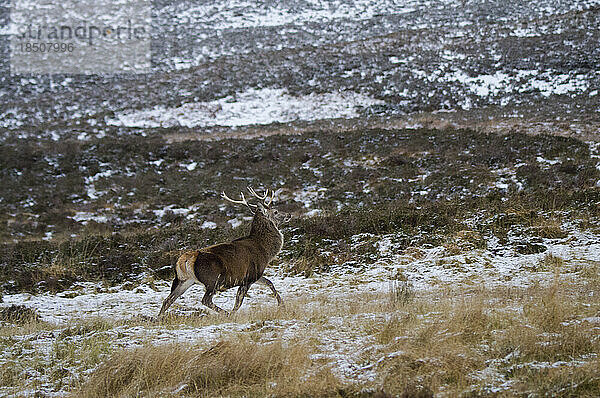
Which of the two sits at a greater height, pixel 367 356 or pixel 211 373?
pixel 367 356

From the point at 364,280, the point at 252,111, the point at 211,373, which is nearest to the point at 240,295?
the point at 211,373

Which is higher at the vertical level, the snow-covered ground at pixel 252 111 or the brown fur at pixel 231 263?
the brown fur at pixel 231 263

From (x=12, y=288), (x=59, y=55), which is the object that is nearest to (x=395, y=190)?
(x=12, y=288)

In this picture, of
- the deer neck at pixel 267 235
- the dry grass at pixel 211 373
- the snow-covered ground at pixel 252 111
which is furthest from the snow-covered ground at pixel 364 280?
the snow-covered ground at pixel 252 111

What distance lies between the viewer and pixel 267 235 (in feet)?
28.2

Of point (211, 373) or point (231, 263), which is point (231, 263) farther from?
point (211, 373)

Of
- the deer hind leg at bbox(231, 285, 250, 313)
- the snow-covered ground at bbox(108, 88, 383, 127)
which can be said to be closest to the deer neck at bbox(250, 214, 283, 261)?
the deer hind leg at bbox(231, 285, 250, 313)

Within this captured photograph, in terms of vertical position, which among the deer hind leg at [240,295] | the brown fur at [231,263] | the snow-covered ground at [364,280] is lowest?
the snow-covered ground at [364,280]

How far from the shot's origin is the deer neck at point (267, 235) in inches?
334

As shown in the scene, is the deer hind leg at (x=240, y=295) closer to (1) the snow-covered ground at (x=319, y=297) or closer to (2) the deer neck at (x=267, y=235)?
(1) the snow-covered ground at (x=319, y=297)

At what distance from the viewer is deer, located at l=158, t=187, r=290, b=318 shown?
23.7 ft

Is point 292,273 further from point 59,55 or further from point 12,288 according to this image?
point 59,55

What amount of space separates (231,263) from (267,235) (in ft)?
3.98

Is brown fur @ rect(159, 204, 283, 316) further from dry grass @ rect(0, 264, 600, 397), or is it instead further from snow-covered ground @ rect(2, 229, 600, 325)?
snow-covered ground @ rect(2, 229, 600, 325)
